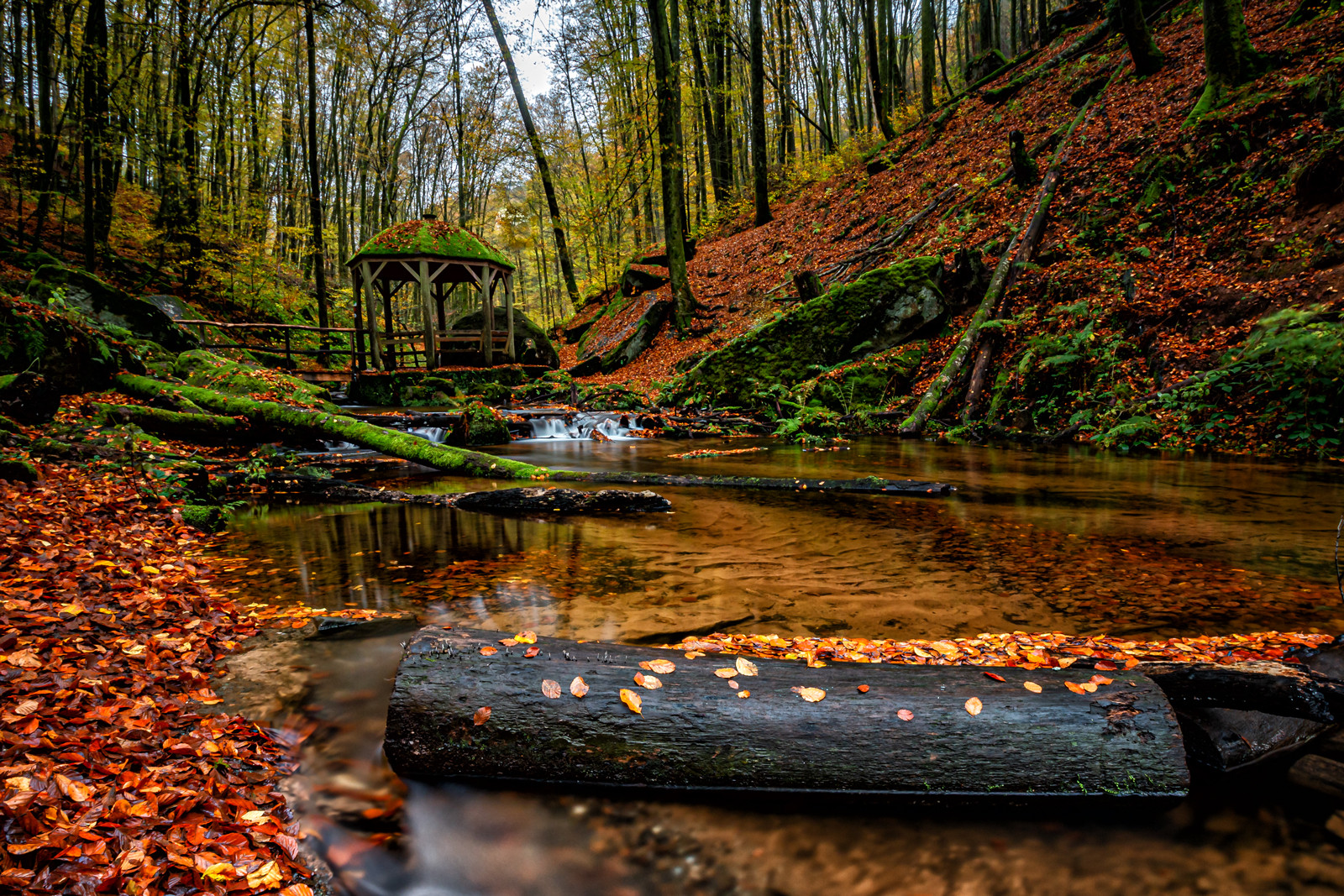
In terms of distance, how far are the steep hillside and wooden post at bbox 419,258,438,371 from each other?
687cm

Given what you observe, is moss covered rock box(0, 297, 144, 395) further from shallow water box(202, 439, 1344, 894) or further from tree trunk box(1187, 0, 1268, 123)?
tree trunk box(1187, 0, 1268, 123)

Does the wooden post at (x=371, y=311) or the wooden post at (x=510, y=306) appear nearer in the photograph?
the wooden post at (x=371, y=311)

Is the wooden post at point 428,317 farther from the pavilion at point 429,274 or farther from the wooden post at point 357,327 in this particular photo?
the wooden post at point 357,327

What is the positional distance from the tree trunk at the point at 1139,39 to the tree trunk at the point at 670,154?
10.2 metres

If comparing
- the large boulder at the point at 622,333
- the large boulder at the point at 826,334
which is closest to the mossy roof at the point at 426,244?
the large boulder at the point at 622,333

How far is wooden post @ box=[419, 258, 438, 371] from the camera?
15.3 m

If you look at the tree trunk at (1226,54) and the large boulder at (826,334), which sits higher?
the tree trunk at (1226,54)

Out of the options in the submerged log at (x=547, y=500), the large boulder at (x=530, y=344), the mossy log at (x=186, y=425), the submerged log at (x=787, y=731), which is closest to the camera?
the submerged log at (x=787, y=731)

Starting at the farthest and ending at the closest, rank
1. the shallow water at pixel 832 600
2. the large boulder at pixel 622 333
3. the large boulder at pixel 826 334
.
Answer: the large boulder at pixel 622 333, the large boulder at pixel 826 334, the shallow water at pixel 832 600

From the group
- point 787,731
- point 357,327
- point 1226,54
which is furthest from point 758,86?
point 787,731

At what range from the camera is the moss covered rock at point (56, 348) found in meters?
6.34

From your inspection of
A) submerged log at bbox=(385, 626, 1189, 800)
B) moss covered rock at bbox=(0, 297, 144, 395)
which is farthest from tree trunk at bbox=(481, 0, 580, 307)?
submerged log at bbox=(385, 626, 1189, 800)

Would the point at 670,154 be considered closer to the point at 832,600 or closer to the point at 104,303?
the point at 104,303

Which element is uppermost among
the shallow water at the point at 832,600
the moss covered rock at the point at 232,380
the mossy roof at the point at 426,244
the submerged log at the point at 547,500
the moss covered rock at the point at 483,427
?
the mossy roof at the point at 426,244
